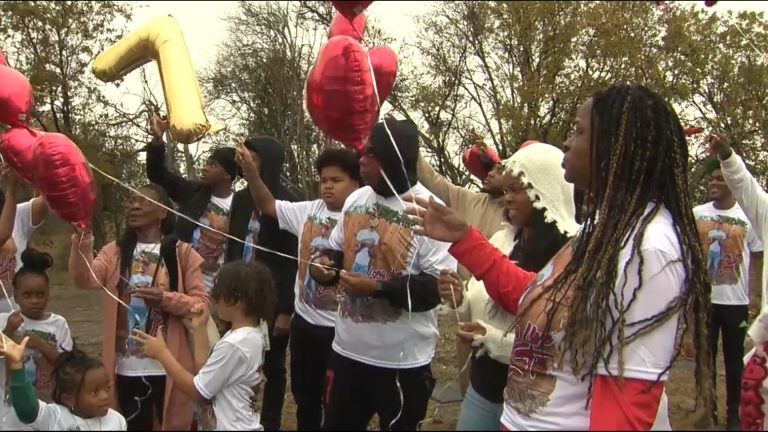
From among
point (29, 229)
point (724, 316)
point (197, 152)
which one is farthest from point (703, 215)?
point (197, 152)

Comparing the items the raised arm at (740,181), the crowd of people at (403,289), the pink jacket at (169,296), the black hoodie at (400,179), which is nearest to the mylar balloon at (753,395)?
the crowd of people at (403,289)

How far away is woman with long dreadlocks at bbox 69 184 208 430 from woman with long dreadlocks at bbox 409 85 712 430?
81.5 inches

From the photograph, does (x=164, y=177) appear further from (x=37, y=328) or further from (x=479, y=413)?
(x=479, y=413)

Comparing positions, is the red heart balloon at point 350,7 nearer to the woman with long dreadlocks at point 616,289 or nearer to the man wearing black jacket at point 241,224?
the woman with long dreadlocks at point 616,289

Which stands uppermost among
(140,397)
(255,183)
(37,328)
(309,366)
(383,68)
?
(383,68)

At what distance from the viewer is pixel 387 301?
3.51m

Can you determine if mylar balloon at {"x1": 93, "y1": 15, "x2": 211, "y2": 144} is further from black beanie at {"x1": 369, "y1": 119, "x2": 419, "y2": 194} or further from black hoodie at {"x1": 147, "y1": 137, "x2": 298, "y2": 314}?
black beanie at {"x1": 369, "y1": 119, "x2": 419, "y2": 194}

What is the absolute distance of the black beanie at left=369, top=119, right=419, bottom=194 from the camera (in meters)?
3.57

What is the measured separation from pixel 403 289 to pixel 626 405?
1.74 metres

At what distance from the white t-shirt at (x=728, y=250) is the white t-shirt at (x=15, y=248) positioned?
4428mm

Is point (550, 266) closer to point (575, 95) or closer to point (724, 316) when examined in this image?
point (724, 316)

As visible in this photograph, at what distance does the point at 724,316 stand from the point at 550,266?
13.1 feet

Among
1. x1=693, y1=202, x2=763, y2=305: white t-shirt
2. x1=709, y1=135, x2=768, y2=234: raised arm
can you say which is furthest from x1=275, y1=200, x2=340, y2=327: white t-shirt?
x1=693, y1=202, x2=763, y2=305: white t-shirt

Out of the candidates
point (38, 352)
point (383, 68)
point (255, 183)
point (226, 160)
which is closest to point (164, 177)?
point (226, 160)
